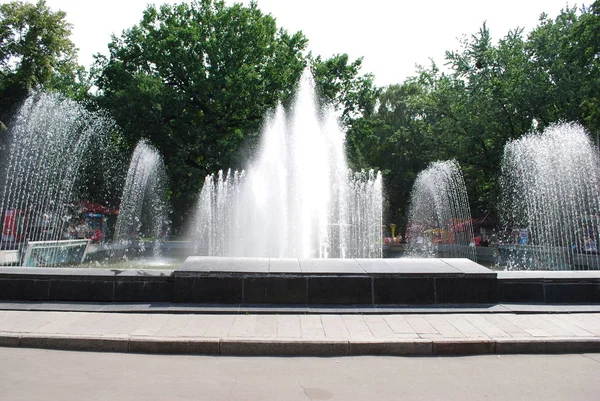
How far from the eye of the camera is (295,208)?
54.5 feet

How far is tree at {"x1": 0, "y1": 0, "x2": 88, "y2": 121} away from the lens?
23.7 meters

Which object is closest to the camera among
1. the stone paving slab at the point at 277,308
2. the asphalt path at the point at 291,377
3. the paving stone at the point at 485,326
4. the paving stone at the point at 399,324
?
the asphalt path at the point at 291,377

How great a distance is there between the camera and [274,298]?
7.34 meters

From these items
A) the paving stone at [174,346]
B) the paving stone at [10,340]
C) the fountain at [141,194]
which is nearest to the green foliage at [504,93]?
the fountain at [141,194]

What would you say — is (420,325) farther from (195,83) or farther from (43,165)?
(195,83)

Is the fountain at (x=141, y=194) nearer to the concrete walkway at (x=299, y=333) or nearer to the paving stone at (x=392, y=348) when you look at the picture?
the concrete walkway at (x=299, y=333)

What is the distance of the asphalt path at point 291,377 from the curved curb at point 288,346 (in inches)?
5.1

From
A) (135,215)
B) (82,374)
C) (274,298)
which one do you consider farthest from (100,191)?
(82,374)

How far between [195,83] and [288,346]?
22.6 metres

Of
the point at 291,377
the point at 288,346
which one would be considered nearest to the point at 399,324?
the point at 288,346

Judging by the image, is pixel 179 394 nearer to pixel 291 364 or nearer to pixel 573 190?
pixel 291 364

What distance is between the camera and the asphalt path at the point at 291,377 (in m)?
4.15

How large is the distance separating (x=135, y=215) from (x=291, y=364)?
25.4m

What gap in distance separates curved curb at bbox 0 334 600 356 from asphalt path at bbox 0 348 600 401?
0.13 m
